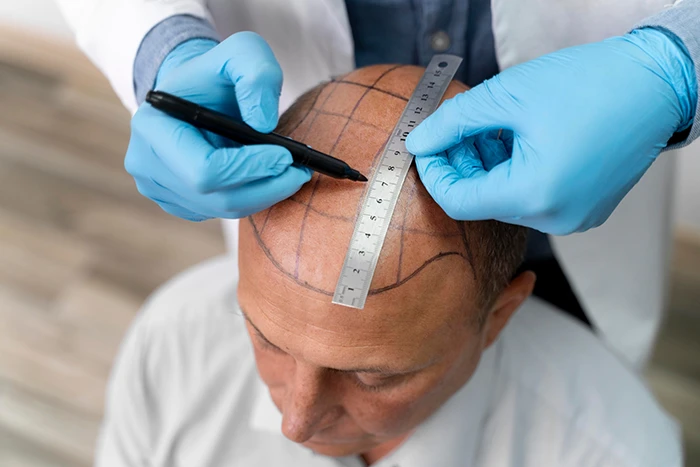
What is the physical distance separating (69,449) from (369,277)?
1.90 m

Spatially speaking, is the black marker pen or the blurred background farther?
the blurred background

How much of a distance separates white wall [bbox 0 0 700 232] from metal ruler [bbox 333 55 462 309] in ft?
6.00

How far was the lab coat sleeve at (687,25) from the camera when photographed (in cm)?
103

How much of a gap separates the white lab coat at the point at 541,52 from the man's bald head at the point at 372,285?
9.0 inches

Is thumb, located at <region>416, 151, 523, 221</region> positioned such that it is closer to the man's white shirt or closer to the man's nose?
the man's nose

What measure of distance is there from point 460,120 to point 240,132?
1.11 feet

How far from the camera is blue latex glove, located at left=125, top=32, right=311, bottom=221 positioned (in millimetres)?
1021

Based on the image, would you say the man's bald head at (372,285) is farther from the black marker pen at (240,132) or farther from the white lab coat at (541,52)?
the white lab coat at (541,52)

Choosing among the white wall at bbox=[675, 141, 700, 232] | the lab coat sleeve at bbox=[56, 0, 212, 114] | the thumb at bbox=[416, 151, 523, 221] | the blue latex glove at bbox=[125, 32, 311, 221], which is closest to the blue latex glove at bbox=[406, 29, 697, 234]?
the thumb at bbox=[416, 151, 523, 221]

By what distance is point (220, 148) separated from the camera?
108 centimetres

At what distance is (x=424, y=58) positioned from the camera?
140 cm

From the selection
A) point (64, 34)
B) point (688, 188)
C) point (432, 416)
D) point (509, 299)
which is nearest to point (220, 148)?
point (509, 299)

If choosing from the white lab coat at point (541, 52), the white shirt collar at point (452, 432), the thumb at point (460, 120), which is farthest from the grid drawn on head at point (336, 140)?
the white shirt collar at point (452, 432)

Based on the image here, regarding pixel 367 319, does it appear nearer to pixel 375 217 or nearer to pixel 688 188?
pixel 375 217
